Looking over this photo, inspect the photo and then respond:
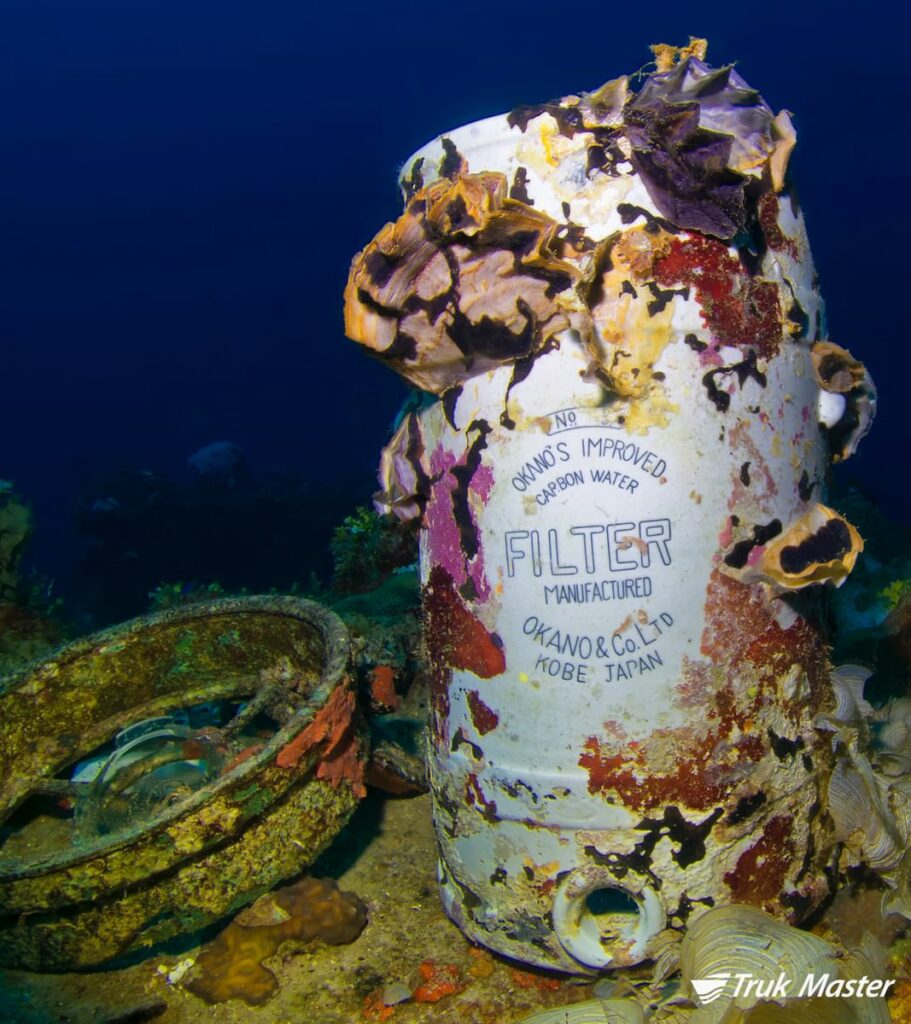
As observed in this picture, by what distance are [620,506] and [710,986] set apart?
114cm

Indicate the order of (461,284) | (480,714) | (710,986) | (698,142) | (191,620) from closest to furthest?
1. (710,986)
2. (698,142)
3. (461,284)
4. (480,714)
5. (191,620)

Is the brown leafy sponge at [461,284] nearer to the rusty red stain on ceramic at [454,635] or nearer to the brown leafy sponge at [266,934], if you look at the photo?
the rusty red stain on ceramic at [454,635]

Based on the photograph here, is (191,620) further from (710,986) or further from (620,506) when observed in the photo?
(710,986)

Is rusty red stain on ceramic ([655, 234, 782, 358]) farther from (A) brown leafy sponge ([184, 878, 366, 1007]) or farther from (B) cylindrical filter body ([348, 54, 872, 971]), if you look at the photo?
(A) brown leafy sponge ([184, 878, 366, 1007])

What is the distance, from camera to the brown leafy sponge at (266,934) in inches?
96.5

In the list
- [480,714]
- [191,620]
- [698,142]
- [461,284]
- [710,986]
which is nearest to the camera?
[710,986]

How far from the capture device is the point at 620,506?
1954 millimetres

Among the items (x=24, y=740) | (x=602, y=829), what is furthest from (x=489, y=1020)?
(x=24, y=740)

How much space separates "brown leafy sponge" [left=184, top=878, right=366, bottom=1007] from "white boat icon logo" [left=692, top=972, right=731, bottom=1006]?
4.14ft

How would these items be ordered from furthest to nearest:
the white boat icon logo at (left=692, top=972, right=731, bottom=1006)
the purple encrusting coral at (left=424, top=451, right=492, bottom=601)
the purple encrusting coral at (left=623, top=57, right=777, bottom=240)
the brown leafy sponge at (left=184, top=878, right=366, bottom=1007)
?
the brown leafy sponge at (left=184, top=878, right=366, bottom=1007) < the purple encrusting coral at (left=424, top=451, right=492, bottom=601) < the purple encrusting coral at (left=623, top=57, right=777, bottom=240) < the white boat icon logo at (left=692, top=972, right=731, bottom=1006)

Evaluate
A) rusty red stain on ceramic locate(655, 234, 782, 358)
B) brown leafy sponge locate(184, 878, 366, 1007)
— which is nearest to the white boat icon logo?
brown leafy sponge locate(184, 878, 366, 1007)

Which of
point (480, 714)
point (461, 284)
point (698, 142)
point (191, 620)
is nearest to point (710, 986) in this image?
point (480, 714)

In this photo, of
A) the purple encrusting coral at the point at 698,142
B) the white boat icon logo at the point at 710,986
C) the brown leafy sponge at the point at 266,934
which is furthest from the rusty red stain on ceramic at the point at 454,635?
the purple encrusting coral at the point at 698,142

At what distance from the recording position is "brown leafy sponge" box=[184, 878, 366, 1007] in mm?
2451
